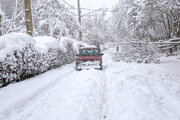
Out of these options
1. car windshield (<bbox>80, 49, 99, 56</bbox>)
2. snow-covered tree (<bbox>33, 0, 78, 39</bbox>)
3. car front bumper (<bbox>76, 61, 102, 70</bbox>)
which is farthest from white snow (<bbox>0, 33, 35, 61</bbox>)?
snow-covered tree (<bbox>33, 0, 78, 39</bbox>)

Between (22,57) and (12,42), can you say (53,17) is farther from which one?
(12,42)

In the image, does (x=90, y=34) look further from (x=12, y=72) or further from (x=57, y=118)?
(x=57, y=118)

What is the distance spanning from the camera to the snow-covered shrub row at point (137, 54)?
12.9 m

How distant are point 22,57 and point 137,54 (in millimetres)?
9968

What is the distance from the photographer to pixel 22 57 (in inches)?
287

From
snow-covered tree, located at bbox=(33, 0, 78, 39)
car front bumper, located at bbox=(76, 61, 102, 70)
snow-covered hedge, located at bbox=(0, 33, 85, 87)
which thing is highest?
snow-covered tree, located at bbox=(33, 0, 78, 39)

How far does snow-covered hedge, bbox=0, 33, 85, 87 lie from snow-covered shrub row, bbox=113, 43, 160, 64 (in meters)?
6.60

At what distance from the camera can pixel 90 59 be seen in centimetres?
992

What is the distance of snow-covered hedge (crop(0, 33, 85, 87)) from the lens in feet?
19.7

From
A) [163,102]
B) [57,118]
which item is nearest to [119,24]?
[163,102]

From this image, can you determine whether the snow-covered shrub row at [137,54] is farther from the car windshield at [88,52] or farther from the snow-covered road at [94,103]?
the snow-covered road at [94,103]

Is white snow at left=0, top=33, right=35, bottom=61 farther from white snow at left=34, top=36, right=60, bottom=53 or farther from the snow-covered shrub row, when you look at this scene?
the snow-covered shrub row

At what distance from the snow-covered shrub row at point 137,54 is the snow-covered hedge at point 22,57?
660 cm

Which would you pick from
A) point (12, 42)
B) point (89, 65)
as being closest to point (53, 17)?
point (89, 65)
